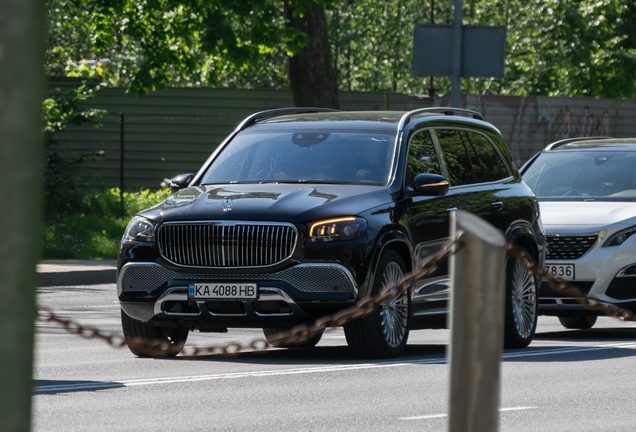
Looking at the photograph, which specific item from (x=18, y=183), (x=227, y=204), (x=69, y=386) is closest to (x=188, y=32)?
(x=227, y=204)

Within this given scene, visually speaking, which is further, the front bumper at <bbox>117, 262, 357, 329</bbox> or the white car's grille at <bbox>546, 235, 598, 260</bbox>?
the white car's grille at <bbox>546, 235, 598, 260</bbox>

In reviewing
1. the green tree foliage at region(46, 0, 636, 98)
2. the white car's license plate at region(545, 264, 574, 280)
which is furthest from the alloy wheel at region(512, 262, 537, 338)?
the green tree foliage at region(46, 0, 636, 98)

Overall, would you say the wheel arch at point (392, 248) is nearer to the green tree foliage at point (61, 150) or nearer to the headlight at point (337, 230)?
the headlight at point (337, 230)

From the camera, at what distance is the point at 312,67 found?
830 inches

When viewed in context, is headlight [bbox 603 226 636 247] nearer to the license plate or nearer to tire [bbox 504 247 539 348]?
tire [bbox 504 247 539 348]

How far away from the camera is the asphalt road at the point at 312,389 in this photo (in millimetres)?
5891

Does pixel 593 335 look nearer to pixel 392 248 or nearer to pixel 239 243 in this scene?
pixel 392 248

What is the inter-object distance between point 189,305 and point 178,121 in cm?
1612

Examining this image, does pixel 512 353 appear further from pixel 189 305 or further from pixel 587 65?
pixel 587 65

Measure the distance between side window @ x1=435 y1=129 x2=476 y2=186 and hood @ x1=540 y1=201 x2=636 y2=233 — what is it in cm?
141

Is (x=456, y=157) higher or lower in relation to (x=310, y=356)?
higher

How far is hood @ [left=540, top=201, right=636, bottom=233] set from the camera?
1055cm

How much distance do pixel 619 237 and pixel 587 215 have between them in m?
0.40

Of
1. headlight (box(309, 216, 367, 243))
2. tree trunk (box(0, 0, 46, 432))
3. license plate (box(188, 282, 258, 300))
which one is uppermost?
tree trunk (box(0, 0, 46, 432))
